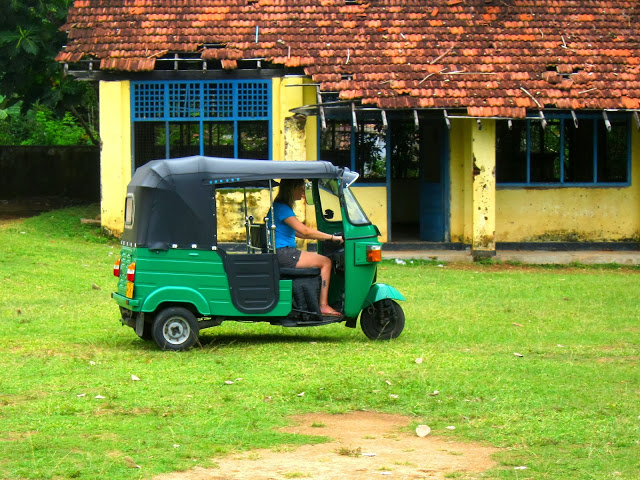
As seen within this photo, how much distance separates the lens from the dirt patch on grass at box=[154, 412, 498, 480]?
589 centimetres

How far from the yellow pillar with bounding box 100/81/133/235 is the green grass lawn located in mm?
5716

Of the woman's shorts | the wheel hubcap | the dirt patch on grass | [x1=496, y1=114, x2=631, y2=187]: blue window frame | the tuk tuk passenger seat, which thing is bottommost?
the dirt patch on grass

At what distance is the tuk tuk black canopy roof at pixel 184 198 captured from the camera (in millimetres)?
9852

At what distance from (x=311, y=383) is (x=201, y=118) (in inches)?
477

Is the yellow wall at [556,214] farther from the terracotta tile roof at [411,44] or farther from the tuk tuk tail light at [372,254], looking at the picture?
the tuk tuk tail light at [372,254]

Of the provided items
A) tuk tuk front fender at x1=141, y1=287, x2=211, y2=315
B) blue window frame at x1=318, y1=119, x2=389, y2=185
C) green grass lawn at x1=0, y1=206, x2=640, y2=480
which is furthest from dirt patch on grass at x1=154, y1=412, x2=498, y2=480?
blue window frame at x1=318, y1=119, x2=389, y2=185

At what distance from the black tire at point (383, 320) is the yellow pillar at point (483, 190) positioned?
8.73 meters

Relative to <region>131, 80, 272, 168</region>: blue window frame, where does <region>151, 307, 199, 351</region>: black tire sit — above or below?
below

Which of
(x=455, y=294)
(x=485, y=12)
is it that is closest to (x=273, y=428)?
(x=455, y=294)

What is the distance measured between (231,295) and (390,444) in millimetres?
3683

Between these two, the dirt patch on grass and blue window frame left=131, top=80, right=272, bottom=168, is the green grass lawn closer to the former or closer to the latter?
the dirt patch on grass

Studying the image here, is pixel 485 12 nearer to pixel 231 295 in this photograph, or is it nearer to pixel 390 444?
pixel 231 295

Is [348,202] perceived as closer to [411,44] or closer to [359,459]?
[359,459]

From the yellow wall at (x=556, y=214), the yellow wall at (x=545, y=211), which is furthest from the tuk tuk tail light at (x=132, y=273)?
the yellow wall at (x=556, y=214)
